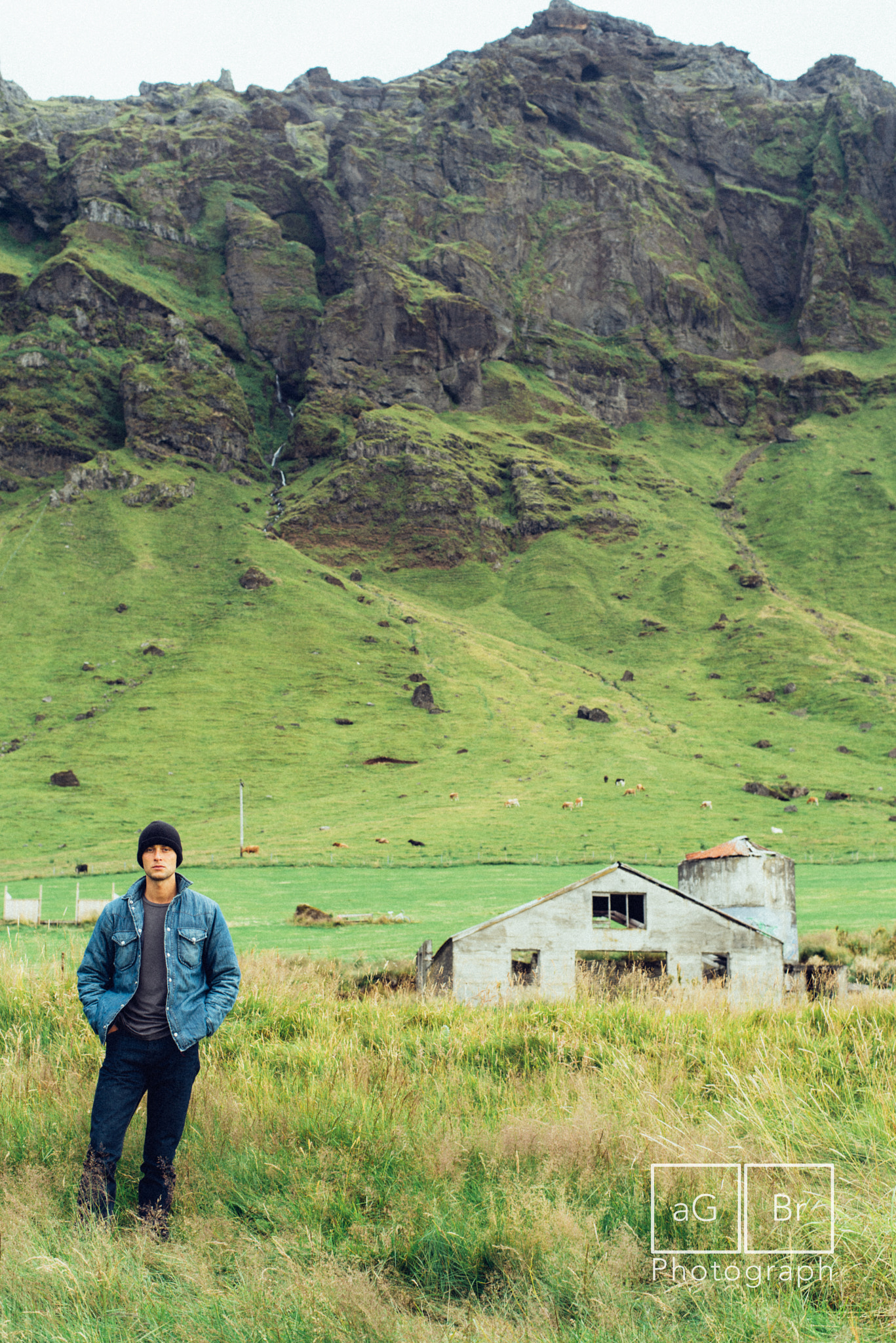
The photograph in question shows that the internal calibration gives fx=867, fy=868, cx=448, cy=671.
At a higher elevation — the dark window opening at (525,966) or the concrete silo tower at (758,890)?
the concrete silo tower at (758,890)

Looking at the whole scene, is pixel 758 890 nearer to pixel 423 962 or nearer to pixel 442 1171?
pixel 423 962

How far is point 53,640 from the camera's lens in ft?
351

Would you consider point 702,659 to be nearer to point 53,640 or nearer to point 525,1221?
point 53,640

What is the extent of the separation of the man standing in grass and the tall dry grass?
0.27 m

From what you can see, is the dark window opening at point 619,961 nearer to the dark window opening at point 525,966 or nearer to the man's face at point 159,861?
the dark window opening at point 525,966

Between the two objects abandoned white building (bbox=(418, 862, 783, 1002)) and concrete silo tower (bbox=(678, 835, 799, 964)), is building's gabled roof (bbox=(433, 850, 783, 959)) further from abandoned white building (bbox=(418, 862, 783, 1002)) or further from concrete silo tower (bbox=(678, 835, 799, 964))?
concrete silo tower (bbox=(678, 835, 799, 964))

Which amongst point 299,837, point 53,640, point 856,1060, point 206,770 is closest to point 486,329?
point 53,640

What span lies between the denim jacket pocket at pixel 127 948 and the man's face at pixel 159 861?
36cm

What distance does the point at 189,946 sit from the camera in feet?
17.4

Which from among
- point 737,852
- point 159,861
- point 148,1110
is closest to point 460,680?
point 737,852

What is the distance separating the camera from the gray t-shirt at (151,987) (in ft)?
16.6

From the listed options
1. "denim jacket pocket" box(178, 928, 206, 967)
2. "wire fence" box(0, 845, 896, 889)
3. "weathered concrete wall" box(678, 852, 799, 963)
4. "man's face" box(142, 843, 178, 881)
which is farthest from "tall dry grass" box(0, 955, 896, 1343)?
"wire fence" box(0, 845, 896, 889)

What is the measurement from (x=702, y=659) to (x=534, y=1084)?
116685 millimetres

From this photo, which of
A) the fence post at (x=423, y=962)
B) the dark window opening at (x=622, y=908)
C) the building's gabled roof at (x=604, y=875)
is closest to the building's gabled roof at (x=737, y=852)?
the building's gabled roof at (x=604, y=875)
